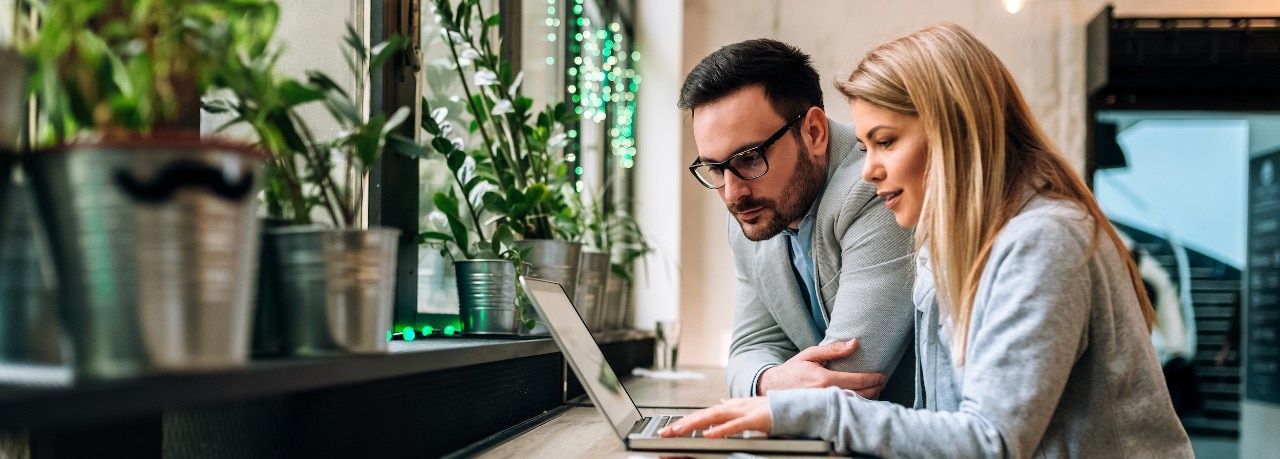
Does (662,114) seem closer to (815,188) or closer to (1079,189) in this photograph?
(815,188)

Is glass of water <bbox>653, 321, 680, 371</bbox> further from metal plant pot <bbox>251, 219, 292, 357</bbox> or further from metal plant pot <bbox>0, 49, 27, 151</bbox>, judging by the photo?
metal plant pot <bbox>0, 49, 27, 151</bbox>

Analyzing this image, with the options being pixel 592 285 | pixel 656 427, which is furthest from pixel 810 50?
pixel 656 427

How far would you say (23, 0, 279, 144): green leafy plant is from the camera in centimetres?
65

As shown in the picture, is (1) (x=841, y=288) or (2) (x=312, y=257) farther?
(1) (x=841, y=288)

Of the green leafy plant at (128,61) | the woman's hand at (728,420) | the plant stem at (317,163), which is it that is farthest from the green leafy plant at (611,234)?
the green leafy plant at (128,61)

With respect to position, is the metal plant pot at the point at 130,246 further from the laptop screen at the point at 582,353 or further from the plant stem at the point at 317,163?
the laptop screen at the point at 582,353

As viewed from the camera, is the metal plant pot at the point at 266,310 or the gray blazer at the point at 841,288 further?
the gray blazer at the point at 841,288

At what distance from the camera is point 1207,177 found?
404 centimetres

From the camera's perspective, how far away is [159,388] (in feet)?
1.92

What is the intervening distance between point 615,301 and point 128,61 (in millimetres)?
2172

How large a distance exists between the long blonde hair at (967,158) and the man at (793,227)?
0.34 meters

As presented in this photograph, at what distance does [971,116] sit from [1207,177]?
3409mm

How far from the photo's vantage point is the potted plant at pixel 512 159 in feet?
5.64

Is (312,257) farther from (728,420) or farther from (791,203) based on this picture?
(791,203)
